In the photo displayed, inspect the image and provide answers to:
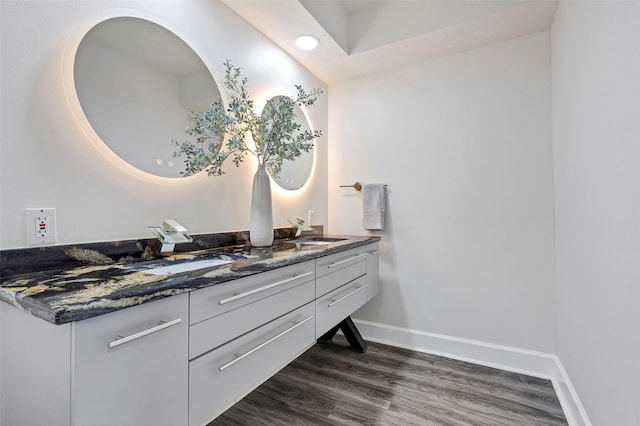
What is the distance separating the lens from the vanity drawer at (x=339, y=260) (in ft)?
5.08

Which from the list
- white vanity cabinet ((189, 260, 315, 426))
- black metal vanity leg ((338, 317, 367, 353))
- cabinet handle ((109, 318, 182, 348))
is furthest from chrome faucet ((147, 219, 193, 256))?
black metal vanity leg ((338, 317, 367, 353))

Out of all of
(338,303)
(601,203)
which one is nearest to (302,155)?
(338,303)

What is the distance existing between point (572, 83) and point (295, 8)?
154 centimetres

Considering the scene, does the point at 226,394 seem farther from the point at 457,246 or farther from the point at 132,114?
the point at 457,246

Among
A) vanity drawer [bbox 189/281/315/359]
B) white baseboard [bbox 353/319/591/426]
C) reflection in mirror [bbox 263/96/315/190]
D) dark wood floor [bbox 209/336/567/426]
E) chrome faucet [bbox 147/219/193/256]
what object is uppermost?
reflection in mirror [bbox 263/96/315/190]

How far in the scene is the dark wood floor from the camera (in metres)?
1.55

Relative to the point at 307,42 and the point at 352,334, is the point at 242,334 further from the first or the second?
the point at 307,42

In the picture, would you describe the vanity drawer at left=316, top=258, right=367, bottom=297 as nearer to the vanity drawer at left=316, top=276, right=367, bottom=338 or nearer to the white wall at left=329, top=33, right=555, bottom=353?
the vanity drawer at left=316, top=276, right=367, bottom=338

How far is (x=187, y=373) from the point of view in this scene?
0.87 m

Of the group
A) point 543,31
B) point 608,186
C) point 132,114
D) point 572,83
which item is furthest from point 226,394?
point 543,31

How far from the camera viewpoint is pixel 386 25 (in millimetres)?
2158

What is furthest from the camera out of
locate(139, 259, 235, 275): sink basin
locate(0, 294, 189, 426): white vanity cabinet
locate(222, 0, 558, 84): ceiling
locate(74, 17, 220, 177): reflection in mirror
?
locate(222, 0, 558, 84): ceiling

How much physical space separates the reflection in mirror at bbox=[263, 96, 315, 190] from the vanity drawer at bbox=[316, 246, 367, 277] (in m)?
0.70

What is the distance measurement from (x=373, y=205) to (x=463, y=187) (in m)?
0.68
